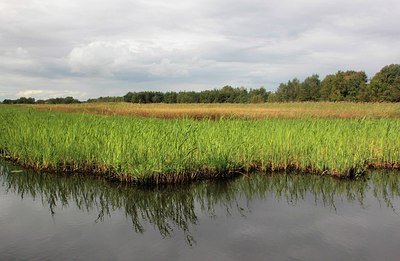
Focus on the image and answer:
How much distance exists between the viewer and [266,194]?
7.15m

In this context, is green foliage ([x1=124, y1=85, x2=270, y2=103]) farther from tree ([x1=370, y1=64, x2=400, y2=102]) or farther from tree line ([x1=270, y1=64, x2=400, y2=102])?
tree ([x1=370, y1=64, x2=400, y2=102])

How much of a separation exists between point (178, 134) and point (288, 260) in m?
5.03

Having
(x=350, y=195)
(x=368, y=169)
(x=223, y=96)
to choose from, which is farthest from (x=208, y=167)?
(x=223, y=96)

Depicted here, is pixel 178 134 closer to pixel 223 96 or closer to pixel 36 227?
pixel 36 227

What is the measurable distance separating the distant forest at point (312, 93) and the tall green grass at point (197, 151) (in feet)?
161

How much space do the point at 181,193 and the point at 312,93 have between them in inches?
3266

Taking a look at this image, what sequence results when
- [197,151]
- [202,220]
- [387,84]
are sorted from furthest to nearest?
[387,84] < [197,151] < [202,220]

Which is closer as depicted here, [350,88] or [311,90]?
[350,88]

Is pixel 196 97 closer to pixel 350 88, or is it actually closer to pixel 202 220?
pixel 350 88

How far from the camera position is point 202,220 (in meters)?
5.63

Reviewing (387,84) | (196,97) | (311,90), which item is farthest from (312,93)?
(196,97)

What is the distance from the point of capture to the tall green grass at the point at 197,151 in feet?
24.6

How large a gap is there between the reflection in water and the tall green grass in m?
0.38

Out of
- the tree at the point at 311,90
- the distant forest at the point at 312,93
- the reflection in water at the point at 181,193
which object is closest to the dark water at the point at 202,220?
the reflection in water at the point at 181,193
